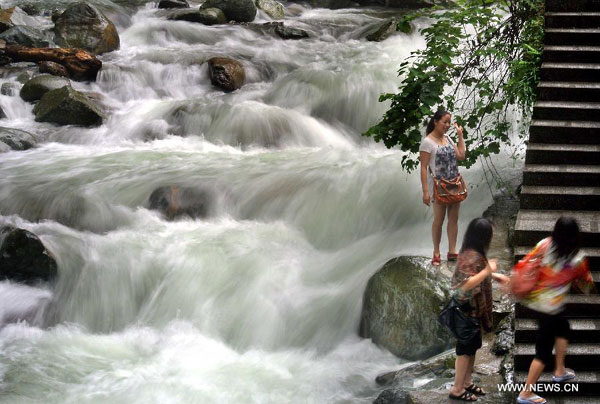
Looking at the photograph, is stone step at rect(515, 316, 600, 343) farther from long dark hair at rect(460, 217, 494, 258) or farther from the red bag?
long dark hair at rect(460, 217, 494, 258)

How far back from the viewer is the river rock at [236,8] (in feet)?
68.8

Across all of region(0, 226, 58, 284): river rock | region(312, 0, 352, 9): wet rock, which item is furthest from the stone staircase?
region(312, 0, 352, 9): wet rock

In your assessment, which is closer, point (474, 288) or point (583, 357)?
point (474, 288)

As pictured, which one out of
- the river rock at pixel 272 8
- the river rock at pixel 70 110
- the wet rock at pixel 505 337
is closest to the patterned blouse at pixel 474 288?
the wet rock at pixel 505 337

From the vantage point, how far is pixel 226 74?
52.5ft

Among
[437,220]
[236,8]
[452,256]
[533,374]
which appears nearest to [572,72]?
[437,220]

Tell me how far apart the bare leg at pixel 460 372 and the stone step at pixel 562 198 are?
1.56 metres

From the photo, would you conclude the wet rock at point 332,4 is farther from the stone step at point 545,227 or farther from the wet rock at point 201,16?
the stone step at point 545,227

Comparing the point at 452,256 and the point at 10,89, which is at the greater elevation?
the point at 10,89

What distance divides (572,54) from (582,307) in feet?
8.78

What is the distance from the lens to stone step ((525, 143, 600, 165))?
21.6 ft

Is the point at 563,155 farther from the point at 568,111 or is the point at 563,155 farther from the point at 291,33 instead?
the point at 291,33

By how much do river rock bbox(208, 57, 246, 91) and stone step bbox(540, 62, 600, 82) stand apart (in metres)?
9.59

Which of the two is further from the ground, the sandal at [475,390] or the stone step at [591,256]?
the stone step at [591,256]
